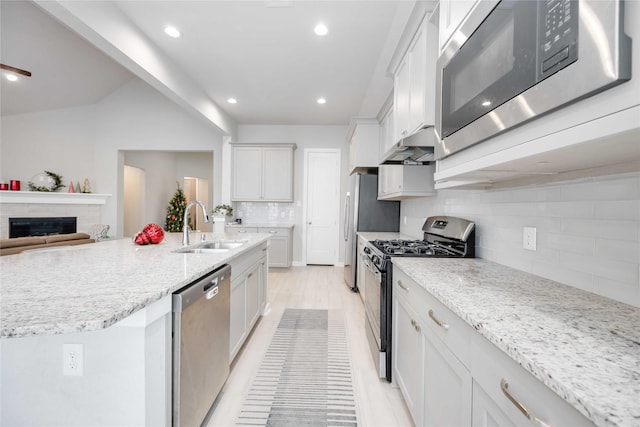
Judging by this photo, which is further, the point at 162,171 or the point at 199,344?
the point at 162,171

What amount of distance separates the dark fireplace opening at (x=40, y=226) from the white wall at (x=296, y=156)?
3.13m

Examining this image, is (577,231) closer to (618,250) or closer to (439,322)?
(618,250)

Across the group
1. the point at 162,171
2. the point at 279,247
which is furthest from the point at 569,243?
the point at 162,171

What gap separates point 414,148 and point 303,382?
1.87 meters

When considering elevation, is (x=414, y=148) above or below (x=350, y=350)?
above

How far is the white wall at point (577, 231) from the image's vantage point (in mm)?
938

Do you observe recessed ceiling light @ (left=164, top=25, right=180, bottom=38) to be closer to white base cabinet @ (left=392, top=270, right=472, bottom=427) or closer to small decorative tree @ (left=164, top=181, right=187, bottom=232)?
white base cabinet @ (left=392, top=270, right=472, bottom=427)

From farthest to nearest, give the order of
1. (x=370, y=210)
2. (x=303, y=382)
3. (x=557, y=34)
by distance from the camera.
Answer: (x=370, y=210) < (x=303, y=382) < (x=557, y=34)

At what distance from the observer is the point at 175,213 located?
7.64 metres

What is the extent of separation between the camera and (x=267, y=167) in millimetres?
5434

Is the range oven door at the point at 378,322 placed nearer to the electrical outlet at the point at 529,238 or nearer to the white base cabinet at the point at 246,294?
the electrical outlet at the point at 529,238

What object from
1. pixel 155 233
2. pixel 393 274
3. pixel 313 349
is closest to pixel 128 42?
pixel 155 233

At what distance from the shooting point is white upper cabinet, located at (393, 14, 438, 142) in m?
1.75

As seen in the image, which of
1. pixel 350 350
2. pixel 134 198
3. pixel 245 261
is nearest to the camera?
pixel 245 261
